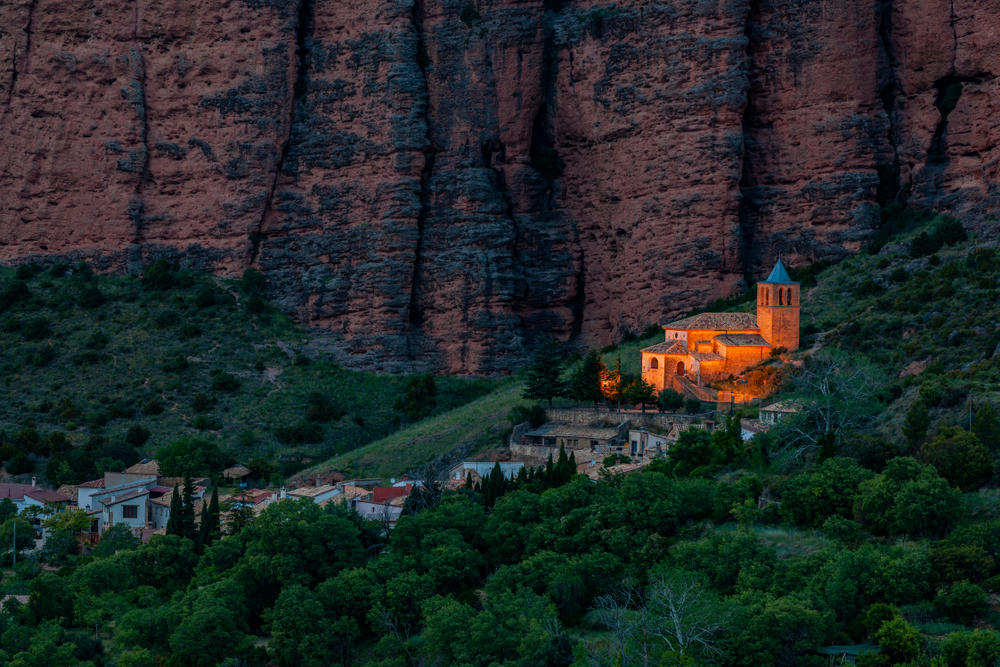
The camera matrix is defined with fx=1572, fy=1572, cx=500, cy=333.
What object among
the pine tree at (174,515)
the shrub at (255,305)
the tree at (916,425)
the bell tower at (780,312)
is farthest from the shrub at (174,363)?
the tree at (916,425)

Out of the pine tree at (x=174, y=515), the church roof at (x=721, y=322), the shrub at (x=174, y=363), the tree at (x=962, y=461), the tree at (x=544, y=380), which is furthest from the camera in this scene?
the shrub at (x=174, y=363)

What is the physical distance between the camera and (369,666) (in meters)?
38.5

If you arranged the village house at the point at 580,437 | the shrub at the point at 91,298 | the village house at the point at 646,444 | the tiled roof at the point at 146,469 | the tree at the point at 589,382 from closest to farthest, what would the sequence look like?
the village house at the point at 646,444 → the village house at the point at 580,437 → the tree at the point at 589,382 → the tiled roof at the point at 146,469 → the shrub at the point at 91,298

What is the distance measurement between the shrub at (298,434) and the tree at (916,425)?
24992mm

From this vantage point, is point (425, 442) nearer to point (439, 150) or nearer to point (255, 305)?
point (255, 305)

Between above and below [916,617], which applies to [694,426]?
above

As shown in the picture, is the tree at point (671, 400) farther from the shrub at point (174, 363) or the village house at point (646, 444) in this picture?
the shrub at point (174, 363)

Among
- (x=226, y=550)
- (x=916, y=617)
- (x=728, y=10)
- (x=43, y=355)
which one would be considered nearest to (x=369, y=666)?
(x=226, y=550)

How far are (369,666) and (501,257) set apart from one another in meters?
32.1

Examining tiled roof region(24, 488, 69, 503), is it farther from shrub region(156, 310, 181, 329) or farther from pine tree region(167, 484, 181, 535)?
shrub region(156, 310, 181, 329)

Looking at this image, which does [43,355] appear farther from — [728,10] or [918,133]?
[918,133]

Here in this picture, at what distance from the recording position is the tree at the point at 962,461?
4053 cm

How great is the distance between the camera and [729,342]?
54.3m

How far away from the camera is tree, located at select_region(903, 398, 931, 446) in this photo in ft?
142
